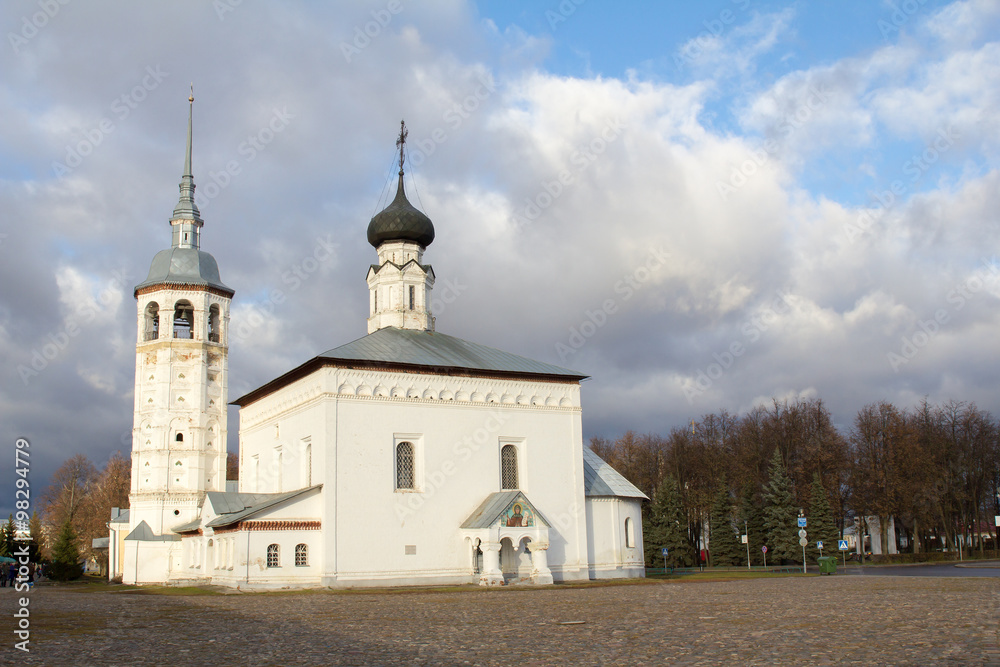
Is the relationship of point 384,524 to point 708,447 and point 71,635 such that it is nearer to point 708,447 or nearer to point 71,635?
point 71,635

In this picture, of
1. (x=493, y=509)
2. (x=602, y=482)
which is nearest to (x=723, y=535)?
(x=602, y=482)

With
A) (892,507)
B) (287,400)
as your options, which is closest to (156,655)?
(287,400)

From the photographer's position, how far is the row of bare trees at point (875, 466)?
5356 cm

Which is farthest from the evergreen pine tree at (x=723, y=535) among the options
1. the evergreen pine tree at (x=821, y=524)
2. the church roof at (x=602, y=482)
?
the church roof at (x=602, y=482)

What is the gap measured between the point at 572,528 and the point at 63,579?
28135mm

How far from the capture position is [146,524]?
37.2 meters

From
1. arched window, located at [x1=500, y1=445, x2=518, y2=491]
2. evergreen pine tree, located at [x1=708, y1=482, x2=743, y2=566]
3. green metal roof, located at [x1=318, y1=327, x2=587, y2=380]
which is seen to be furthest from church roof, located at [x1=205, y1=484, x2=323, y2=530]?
evergreen pine tree, located at [x1=708, y1=482, x2=743, y2=566]

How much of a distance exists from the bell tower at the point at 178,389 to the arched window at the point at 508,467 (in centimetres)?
1449

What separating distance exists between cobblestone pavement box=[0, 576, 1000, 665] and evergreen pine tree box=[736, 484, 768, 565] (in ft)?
114

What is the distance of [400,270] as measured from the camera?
3484 cm

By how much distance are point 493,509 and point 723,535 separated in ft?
97.7

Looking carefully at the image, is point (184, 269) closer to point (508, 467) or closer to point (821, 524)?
point (508, 467)

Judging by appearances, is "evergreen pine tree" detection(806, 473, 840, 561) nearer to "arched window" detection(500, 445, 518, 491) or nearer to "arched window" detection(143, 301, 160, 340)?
"arched window" detection(500, 445, 518, 491)

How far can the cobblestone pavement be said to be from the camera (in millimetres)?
9531
